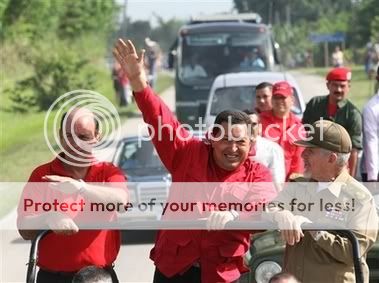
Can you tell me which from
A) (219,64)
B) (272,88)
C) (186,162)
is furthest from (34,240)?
(219,64)

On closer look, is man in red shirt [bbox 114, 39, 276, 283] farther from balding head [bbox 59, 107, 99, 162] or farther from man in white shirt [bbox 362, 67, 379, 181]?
man in white shirt [bbox 362, 67, 379, 181]

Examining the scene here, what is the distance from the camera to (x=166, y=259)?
5.40m

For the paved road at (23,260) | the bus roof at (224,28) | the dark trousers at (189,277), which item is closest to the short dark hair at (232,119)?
the dark trousers at (189,277)

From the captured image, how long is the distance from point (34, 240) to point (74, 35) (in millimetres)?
47888

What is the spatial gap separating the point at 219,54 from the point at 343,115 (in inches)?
636

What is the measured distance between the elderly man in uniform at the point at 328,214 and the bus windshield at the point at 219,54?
20.2 metres

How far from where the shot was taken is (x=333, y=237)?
488 centimetres

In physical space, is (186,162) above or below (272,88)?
above

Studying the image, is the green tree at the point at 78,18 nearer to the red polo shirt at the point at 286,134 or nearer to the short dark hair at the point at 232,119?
the red polo shirt at the point at 286,134

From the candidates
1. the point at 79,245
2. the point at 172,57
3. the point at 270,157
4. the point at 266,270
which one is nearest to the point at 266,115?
the point at 270,157

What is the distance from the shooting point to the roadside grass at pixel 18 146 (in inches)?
642

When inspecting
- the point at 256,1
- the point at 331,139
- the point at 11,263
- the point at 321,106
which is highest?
the point at 331,139

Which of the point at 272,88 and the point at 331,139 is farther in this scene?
the point at 272,88

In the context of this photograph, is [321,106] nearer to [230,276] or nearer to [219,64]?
[230,276]
